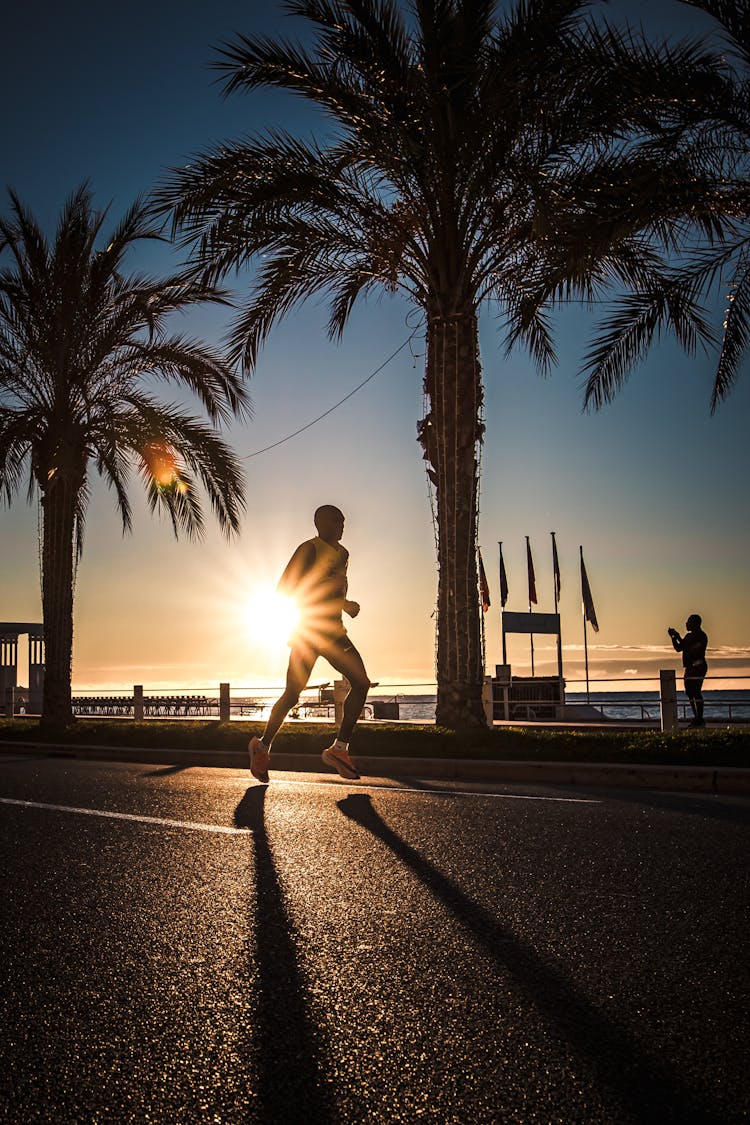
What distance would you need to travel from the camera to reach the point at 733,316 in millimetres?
13477

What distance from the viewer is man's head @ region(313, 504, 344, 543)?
7539 mm

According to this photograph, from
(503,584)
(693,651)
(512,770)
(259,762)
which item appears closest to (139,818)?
(259,762)

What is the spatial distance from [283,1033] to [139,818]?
10.4ft

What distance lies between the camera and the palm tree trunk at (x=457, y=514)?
12.5 m

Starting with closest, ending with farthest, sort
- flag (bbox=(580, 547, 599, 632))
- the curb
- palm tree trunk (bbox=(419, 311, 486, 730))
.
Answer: the curb, palm tree trunk (bbox=(419, 311, 486, 730)), flag (bbox=(580, 547, 599, 632))

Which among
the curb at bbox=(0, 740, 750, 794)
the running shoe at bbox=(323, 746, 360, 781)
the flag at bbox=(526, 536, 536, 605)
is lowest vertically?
the curb at bbox=(0, 740, 750, 794)

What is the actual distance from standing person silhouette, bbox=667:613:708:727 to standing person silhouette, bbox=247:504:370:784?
9197 millimetres

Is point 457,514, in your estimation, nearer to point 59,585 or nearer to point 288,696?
point 288,696

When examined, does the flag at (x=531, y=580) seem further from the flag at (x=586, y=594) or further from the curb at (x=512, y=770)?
the curb at (x=512, y=770)

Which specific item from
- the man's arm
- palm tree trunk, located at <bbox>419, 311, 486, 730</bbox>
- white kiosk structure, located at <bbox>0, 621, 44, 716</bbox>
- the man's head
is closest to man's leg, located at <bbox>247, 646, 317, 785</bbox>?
the man's arm

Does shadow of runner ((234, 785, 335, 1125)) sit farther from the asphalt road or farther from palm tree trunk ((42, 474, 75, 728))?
palm tree trunk ((42, 474, 75, 728))

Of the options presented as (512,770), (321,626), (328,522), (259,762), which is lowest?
(512,770)

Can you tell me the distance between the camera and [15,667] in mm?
30141

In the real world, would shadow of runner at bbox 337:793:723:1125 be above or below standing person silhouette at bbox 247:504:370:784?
below
